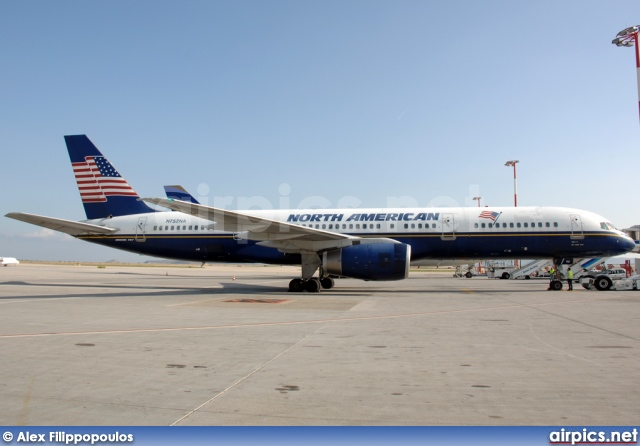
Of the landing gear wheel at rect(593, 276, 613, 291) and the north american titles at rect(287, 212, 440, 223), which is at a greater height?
the north american titles at rect(287, 212, 440, 223)

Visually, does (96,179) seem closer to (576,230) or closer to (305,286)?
(305,286)

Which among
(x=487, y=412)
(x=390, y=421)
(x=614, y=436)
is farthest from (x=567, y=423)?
(x=390, y=421)

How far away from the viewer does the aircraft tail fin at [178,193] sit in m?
34.5

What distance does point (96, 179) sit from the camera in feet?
75.2

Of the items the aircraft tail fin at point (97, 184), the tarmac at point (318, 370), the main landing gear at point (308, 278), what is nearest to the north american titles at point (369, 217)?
the main landing gear at point (308, 278)

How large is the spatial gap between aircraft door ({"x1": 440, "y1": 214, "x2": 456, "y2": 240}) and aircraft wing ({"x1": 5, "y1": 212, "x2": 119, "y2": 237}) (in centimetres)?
1546

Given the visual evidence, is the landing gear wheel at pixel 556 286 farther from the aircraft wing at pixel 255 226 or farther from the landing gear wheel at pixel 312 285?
the landing gear wheel at pixel 312 285

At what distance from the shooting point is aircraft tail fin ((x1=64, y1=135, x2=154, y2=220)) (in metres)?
22.7

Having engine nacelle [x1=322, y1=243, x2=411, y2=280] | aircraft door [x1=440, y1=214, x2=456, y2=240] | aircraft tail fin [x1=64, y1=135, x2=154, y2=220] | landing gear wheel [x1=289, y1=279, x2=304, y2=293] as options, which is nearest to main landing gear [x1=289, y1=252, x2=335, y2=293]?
landing gear wheel [x1=289, y1=279, x2=304, y2=293]

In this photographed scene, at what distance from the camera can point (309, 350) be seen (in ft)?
22.8

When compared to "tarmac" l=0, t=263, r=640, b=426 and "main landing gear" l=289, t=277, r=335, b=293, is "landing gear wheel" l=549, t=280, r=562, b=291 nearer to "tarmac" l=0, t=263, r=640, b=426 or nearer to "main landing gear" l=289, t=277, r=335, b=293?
"tarmac" l=0, t=263, r=640, b=426

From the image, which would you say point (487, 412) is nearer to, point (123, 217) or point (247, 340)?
point (247, 340)

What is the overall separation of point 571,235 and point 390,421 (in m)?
19.0

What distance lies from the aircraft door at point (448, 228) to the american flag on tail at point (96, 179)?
15.6m
